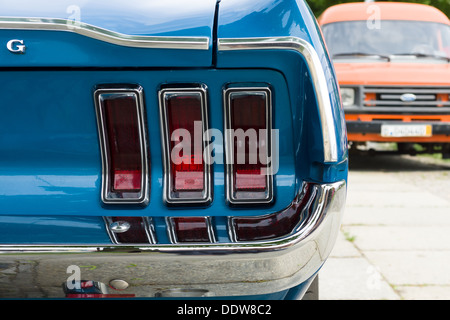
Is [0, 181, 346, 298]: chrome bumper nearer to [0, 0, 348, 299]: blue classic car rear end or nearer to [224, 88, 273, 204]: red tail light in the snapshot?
[0, 0, 348, 299]: blue classic car rear end

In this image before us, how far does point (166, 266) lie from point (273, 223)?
318 mm

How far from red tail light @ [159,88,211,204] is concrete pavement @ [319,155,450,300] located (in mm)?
1329

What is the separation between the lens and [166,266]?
4.21 feet

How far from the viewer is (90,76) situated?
1.43 metres

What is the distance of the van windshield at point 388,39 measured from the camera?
6.46 meters

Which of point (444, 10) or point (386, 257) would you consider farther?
point (444, 10)

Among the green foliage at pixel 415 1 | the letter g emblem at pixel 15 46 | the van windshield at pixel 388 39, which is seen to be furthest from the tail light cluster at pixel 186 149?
the green foliage at pixel 415 1

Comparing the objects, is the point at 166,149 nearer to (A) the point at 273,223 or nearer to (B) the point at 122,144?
(B) the point at 122,144

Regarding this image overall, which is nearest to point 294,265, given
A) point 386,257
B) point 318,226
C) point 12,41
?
point 318,226

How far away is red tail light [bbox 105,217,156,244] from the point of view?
1300mm

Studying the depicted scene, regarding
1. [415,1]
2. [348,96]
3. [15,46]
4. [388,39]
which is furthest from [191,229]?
[415,1]

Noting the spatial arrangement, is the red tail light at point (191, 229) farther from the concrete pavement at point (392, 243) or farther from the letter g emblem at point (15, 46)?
the concrete pavement at point (392, 243)
